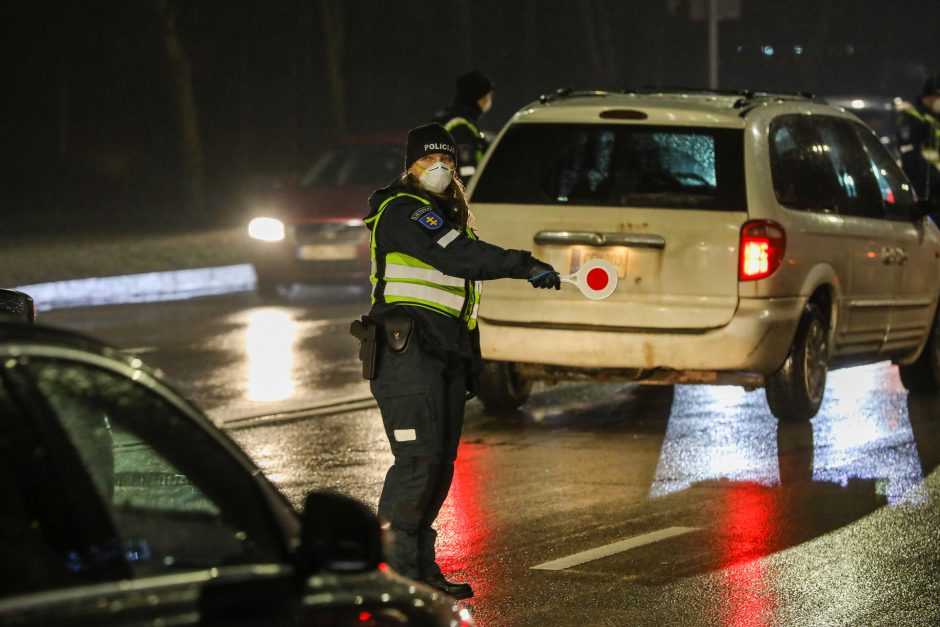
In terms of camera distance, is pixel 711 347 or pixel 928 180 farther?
pixel 928 180

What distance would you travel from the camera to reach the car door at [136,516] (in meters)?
2.78

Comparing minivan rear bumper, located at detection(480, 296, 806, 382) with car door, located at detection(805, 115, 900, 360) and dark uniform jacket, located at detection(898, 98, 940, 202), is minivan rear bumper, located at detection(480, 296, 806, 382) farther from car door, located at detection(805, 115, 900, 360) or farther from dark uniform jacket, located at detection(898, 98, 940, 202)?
dark uniform jacket, located at detection(898, 98, 940, 202)

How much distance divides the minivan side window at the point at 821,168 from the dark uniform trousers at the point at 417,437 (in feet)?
12.7

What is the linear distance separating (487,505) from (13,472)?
5.51 m

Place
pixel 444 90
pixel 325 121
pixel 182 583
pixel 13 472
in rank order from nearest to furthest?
pixel 13 472, pixel 182 583, pixel 325 121, pixel 444 90

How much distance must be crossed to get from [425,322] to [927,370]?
626 centimetres

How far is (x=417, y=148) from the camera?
20.9ft

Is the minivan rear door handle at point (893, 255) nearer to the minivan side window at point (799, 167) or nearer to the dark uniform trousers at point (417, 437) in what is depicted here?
the minivan side window at point (799, 167)

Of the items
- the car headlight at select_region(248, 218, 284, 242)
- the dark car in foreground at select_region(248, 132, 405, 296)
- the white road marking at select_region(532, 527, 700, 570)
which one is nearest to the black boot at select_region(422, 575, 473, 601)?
the white road marking at select_region(532, 527, 700, 570)

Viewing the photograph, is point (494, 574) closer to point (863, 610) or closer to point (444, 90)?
point (863, 610)

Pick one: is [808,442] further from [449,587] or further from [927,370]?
[449,587]

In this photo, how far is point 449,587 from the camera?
251 inches

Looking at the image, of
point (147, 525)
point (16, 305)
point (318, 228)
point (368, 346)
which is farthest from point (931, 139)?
point (147, 525)

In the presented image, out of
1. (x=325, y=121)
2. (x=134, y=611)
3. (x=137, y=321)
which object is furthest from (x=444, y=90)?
(x=134, y=611)
